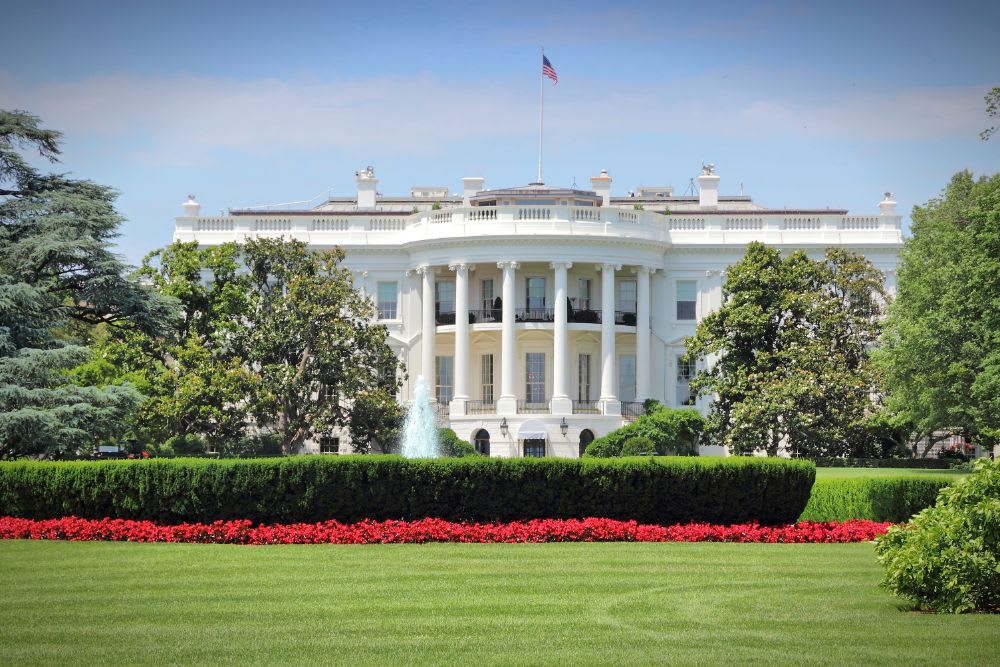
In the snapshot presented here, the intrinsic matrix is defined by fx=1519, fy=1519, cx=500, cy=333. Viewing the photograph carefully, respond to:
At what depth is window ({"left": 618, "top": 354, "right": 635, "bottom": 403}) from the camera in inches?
2608

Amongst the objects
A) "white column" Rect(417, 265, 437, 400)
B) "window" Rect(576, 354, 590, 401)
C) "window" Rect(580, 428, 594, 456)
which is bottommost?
"window" Rect(580, 428, 594, 456)

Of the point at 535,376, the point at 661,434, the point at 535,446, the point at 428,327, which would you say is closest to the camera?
the point at 661,434

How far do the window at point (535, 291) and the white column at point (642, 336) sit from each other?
13.6 feet

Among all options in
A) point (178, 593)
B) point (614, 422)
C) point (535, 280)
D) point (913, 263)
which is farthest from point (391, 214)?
point (178, 593)

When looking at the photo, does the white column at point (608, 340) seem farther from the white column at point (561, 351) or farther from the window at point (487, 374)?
the window at point (487, 374)

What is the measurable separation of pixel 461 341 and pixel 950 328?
23715 mm

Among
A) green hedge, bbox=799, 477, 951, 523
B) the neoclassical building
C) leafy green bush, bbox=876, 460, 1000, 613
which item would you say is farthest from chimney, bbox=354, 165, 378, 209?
leafy green bush, bbox=876, 460, 1000, 613

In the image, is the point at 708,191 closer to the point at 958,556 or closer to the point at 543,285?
the point at 543,285

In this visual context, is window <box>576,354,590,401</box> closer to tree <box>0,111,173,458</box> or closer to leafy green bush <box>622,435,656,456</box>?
leafy green bush <box>622,435,656,456</box>

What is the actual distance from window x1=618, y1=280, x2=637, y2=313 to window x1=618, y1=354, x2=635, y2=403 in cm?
221

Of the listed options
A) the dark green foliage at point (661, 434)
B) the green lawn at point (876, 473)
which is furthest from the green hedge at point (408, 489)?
the dark green foliage at point (661, 434)

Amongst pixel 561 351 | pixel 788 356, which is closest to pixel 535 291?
pixel 561 351

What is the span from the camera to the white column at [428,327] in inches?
2514

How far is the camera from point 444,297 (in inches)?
2635
